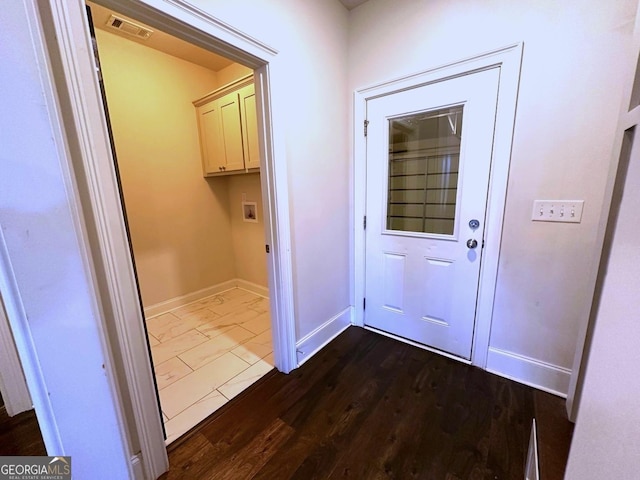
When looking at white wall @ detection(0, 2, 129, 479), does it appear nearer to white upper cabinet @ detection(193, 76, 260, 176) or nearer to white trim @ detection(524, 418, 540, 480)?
white trim @ detection(524, 418, 540, 480)

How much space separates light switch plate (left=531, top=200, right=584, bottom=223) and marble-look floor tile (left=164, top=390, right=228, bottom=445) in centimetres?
222

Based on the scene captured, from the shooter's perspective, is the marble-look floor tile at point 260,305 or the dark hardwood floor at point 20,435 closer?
the dark hardwood floor at point 20,435

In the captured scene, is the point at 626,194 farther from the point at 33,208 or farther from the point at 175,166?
→ the point at 175,166

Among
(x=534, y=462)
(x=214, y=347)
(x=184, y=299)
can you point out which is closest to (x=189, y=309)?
(x=184, y=299)

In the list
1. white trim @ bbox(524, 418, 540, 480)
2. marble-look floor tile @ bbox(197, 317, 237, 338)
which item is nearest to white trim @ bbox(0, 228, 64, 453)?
white trim @ bbox(524, 418, 540, 480)

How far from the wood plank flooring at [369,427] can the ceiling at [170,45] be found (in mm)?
2813

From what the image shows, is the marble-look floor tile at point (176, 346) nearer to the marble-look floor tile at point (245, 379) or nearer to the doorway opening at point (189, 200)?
the doorway opening at point (189, 200)

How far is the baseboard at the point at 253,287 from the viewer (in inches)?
124

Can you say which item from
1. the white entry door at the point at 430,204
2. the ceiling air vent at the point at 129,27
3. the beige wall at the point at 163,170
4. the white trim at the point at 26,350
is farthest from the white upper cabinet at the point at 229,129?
the white trim at the point at 26,350

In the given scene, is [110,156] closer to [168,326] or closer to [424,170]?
[424,170]

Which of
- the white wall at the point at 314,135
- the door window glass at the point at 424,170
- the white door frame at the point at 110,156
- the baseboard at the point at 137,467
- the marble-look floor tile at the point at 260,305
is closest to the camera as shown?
the white door frame at the point at 110,156

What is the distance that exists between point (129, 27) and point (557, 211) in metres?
3.43

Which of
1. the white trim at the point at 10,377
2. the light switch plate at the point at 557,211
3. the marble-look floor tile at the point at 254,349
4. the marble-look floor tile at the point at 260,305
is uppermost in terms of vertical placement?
the light switch plate at the point at 557,211

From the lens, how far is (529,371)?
1.62m
